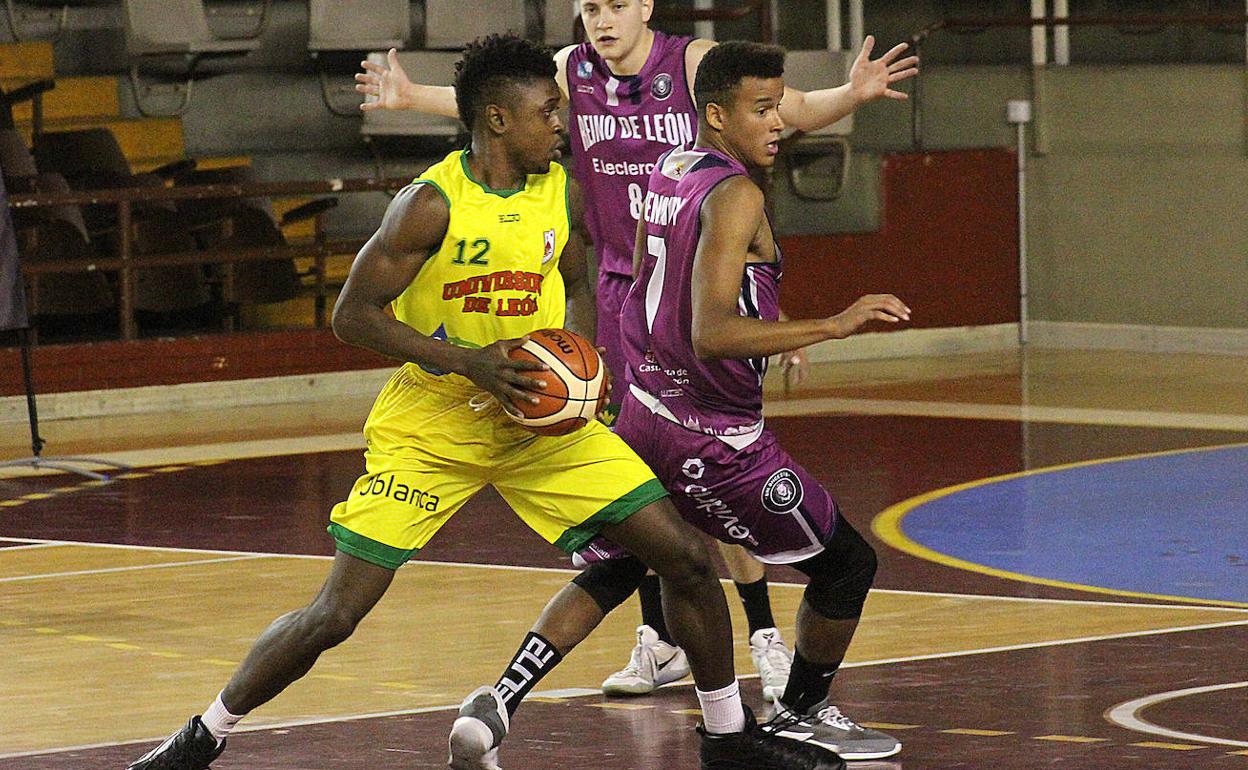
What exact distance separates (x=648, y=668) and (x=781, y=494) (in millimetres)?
1186

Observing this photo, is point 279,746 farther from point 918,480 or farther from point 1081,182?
point 1081,182

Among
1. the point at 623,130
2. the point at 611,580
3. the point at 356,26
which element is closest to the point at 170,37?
the point at 356,26

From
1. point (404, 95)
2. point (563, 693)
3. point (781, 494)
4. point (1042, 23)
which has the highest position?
point (404, 95)

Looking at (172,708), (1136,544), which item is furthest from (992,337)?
(172,708)

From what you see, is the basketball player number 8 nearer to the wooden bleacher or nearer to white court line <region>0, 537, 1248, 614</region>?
white court line <region>0, 537, 1248, 614</region>

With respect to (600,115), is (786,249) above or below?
below

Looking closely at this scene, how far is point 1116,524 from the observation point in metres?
10.6

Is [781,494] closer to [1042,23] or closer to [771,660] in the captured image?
[771,660]

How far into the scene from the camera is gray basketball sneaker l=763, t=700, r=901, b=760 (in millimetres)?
6465

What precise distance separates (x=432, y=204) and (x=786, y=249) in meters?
12.1

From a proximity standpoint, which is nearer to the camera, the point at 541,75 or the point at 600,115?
the point at 541,75

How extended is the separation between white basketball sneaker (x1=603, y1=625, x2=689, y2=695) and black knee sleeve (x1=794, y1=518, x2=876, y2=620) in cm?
88

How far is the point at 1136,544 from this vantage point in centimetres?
1002

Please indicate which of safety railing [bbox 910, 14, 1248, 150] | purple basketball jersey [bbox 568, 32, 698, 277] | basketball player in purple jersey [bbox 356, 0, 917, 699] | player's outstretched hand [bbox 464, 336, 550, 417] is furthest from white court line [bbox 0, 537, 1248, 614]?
safety railing [bbox 910, 14, 1248, 150]
